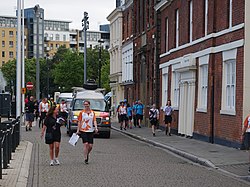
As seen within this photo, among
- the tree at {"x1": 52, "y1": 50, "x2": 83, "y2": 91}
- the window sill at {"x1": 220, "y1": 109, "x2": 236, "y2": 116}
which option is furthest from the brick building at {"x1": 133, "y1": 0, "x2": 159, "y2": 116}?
the tree at {"x1": 52, "y1": 50, "x2": 83, "y2": 91}

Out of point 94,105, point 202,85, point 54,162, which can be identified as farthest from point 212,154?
point 94,105

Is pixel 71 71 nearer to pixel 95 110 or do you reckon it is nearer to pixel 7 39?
pixel 95 110

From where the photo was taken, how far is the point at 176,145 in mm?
23641

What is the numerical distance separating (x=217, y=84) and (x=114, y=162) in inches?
280

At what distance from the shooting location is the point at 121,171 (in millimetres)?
15195

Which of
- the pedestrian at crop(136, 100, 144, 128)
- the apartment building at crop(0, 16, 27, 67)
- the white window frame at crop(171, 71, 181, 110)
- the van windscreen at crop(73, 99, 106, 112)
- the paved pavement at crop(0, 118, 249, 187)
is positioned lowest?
the paved pavement at crop(0, 118, 249, 187)

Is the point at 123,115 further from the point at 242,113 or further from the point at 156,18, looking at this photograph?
the point at 242,113

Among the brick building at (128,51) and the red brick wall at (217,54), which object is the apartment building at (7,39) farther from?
the red brick wall at (217,54)

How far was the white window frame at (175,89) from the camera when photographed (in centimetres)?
3039

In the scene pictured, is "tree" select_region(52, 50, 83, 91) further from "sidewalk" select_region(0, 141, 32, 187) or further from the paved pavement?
"sidewalk" select_region(0, 141, 32, 187)

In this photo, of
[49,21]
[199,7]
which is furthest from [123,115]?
[49,21]

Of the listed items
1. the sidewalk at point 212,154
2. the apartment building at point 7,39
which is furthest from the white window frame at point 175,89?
the apartment building at point 7,39

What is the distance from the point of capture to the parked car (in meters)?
29.0

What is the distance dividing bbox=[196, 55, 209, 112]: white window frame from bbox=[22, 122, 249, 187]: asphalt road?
4.74m
